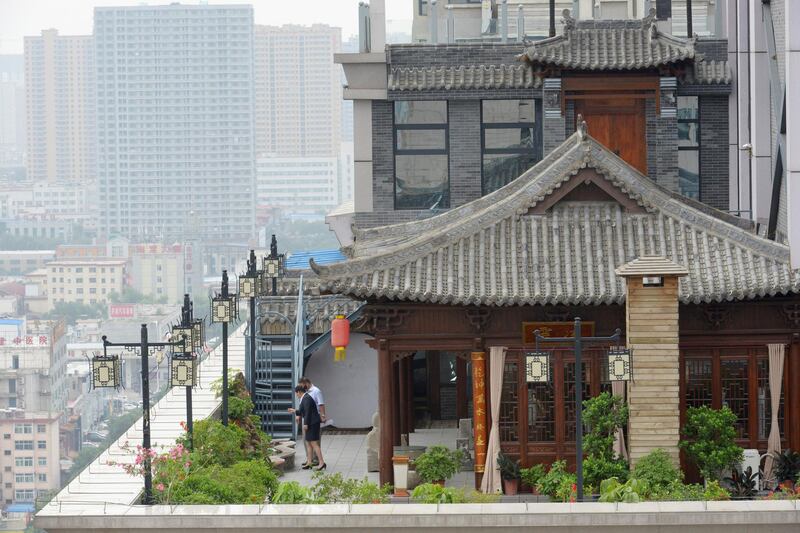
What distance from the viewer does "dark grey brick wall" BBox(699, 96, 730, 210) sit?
30.0 meters

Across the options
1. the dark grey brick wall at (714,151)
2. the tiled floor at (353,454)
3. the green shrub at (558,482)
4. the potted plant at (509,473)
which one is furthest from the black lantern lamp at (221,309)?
the dark grey brick wall at (714,151)

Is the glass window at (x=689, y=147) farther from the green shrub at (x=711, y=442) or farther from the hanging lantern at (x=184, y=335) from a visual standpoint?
the hanging lantern at (x=184, y=335)

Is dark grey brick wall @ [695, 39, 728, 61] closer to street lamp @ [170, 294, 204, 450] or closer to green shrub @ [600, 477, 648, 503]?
green shrub @ [600, 477, 648, 503]

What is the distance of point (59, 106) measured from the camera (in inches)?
→ 7013

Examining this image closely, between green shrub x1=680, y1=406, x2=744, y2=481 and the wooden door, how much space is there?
997 cm

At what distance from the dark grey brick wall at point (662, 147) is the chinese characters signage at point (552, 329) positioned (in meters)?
9.28

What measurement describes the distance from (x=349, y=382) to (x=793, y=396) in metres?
9.12

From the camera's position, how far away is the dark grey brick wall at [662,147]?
2835cm

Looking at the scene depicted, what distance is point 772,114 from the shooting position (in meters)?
26.7

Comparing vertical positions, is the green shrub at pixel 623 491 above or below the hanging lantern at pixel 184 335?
below

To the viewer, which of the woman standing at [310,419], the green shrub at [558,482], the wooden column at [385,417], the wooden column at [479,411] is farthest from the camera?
the woman standing at [310,419]

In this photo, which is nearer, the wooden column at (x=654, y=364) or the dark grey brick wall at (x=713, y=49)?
the wooden column at (x=654, y=364)

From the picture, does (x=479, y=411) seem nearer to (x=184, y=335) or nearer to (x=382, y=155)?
(x=184, y=335)

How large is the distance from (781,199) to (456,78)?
23.3 feet
